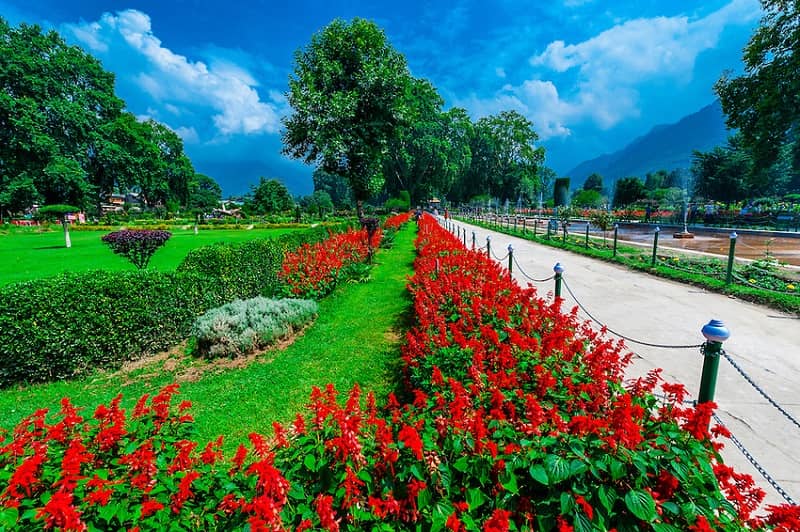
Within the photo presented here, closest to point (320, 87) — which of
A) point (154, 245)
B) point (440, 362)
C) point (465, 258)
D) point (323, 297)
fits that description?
point (154, 245)

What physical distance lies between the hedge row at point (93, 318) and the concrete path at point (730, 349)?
19.0ft

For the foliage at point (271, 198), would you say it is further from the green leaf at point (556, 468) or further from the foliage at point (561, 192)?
the green leaf at point (556, 468)

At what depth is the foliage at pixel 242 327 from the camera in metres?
5.48

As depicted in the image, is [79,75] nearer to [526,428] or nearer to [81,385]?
[81,385]

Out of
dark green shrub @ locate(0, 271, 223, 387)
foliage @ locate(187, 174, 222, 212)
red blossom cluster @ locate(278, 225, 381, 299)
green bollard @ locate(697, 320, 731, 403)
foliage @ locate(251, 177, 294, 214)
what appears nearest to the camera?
green bollard @ locate(697, 320, 731, 403)

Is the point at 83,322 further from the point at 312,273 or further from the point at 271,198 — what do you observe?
the point at 271,198

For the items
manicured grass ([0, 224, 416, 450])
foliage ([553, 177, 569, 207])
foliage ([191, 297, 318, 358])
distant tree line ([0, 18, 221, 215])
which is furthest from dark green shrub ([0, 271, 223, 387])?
foliage ([553, 177, 569, 207])

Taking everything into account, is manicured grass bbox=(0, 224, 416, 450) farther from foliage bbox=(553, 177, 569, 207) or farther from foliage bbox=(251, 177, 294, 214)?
foliage bbox=(251, 177, 294, 214)

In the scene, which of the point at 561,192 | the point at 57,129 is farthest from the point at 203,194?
the point at 561,192

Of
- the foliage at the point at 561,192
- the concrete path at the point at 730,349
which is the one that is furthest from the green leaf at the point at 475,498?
the foliage at the point at 561,192

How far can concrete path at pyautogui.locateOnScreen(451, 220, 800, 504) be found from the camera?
289 cm

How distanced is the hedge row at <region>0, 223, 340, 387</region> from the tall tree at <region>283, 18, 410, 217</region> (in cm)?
1844

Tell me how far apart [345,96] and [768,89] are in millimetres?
26812

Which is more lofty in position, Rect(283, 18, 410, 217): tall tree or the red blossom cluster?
Rect(283, 18, 410, 217): tall tree
